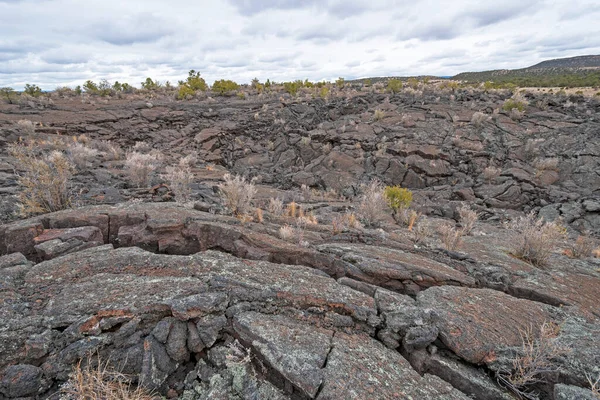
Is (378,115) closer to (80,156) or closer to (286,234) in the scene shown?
(80,156)

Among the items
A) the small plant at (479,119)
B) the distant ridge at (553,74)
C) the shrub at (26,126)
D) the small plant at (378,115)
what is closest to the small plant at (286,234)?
the small plant at (378,115)

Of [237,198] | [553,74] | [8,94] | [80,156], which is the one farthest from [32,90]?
[553,74]

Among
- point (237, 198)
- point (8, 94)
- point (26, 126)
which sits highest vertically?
point (8, 94)

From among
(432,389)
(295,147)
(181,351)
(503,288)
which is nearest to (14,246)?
(181,351)

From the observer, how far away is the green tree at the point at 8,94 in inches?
717

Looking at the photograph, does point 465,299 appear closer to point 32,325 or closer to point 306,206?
point 32,325

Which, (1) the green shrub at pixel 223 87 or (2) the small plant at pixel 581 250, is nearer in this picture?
(2) the small plant at pixel 581 250

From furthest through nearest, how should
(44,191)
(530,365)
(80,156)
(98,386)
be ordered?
1. (80,156)
2. (44,191)
3. (530,365)
4. (98,386)

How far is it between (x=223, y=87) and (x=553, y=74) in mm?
63636

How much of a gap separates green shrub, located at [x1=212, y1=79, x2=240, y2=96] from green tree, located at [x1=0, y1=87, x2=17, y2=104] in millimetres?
12413

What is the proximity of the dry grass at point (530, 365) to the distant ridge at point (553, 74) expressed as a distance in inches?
1705

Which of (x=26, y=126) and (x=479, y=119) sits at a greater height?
(x=26, y=126)

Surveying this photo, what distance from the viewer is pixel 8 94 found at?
18812 millimetres

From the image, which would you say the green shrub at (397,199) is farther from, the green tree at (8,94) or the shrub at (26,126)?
the green tree at (8,94)
